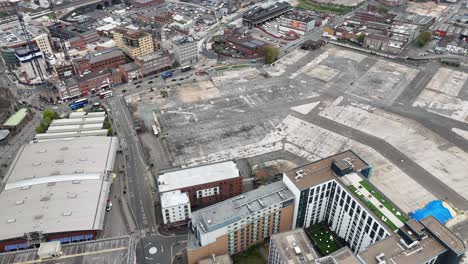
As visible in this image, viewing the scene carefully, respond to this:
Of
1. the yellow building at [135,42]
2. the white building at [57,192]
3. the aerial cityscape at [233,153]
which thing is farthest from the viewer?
the yellow building at [135,42]

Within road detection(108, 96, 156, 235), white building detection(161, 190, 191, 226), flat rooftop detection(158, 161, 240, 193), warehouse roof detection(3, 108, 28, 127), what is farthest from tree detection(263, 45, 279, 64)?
warehouse roof detection(3, 108, 28, 127)

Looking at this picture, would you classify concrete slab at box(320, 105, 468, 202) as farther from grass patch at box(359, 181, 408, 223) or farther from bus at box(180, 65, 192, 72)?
bus at box(180, 65, 192, 72)

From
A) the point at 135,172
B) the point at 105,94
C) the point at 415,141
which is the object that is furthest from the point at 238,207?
the point at 105,94

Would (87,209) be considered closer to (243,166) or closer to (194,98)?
(243,166)

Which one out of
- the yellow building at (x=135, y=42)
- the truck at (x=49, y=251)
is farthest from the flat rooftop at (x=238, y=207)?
the yellow building at (x=135, y=42)

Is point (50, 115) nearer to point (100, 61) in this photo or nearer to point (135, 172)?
point (135, 172)

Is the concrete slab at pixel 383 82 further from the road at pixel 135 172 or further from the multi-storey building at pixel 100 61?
the multi-storey building at pixel 100 61
